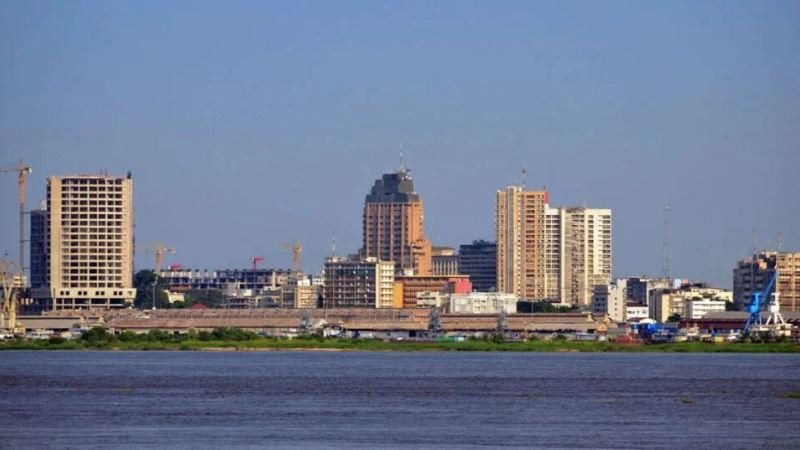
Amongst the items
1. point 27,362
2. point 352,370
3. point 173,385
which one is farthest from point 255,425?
point 27,362

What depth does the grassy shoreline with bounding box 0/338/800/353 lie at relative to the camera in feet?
598

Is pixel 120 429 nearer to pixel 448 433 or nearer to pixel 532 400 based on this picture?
pixel 448 433

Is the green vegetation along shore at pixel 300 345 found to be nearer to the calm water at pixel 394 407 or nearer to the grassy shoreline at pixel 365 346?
the grassy shoreline at pixel 365 346

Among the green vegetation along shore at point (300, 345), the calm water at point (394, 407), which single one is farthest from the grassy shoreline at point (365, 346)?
the calm water at point (394, 407)

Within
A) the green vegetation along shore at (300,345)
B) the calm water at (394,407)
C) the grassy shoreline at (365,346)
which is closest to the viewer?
the calm water at (394,407)

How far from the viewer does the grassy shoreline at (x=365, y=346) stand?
182125 mm

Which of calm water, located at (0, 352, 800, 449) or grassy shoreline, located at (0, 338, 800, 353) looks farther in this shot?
grassy shoreline, located at (0, 338, 800, 353)

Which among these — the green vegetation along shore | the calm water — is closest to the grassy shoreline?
the green vegetation along shore

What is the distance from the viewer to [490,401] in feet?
266

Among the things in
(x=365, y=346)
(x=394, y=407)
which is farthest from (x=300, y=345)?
(x=394, y=407)

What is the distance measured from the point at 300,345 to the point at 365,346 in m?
6.51

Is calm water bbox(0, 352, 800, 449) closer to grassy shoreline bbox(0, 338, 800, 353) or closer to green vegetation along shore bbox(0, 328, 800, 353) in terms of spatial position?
grassy shoreline bbox(0, 338, 800, 353)

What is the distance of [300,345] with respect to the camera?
191m

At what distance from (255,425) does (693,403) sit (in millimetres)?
22479
